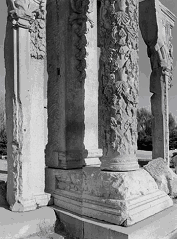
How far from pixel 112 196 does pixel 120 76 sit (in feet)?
5.89

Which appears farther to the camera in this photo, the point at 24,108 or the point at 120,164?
the point at 24,108

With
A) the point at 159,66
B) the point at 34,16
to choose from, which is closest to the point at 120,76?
the point at 34,16

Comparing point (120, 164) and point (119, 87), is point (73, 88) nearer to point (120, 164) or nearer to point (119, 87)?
point (119, 87)

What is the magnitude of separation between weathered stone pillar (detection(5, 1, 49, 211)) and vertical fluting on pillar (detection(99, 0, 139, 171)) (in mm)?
1221

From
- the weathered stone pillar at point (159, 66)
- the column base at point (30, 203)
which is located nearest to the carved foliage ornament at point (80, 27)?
the column base at point (30, 203)

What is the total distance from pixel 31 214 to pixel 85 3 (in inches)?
152

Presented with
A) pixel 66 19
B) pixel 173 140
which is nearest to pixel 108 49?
pixel 66 19

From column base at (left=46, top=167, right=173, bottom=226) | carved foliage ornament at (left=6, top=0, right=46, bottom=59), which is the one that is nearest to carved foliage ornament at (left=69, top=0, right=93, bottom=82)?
carved foliage ornament at (left=6, top=0, right=46, bottom=59)

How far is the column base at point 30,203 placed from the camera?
164 inches

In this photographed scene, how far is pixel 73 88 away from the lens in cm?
488

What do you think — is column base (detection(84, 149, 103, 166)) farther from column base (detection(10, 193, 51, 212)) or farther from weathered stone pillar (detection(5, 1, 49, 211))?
column base (detection(10, 193, 51, 212))

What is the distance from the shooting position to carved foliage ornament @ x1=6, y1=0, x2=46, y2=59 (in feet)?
13.9

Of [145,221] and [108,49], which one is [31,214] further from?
[108,49]

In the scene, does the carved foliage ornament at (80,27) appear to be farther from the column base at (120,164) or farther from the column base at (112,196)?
the column base at (112,196)
